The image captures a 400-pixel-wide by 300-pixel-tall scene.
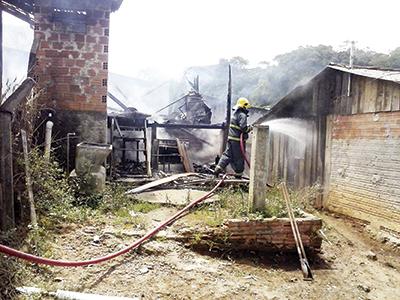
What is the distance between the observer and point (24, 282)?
3.23 metres

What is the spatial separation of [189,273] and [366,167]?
21.4ft

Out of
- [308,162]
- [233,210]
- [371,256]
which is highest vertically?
[308,162]

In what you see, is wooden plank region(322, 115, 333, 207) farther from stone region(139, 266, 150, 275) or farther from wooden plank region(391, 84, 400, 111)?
stone region(139, 266, 150, 275)

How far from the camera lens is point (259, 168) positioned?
5266 mm

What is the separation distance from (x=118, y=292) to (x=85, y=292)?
341mm

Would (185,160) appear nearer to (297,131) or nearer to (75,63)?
(297,131)

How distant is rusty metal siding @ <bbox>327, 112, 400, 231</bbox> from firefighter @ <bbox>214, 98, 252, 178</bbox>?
337 centimetres

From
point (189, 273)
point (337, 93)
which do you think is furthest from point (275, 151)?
point (189, 273)

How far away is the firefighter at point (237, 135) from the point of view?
7742 millimetres

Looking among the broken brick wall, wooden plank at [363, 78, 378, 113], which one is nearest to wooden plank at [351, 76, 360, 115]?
wooden plank at [363, 78, 378, 113]

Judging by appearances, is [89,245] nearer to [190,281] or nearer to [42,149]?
[190,281]

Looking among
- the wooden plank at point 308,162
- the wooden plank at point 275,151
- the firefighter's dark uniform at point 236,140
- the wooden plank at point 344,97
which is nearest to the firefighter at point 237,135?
the firefighter's dark uniform at point 236,140

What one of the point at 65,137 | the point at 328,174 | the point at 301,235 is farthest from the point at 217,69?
the point at 301,235

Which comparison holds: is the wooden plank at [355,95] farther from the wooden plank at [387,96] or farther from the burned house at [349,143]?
the wooden plank at [387,96]
